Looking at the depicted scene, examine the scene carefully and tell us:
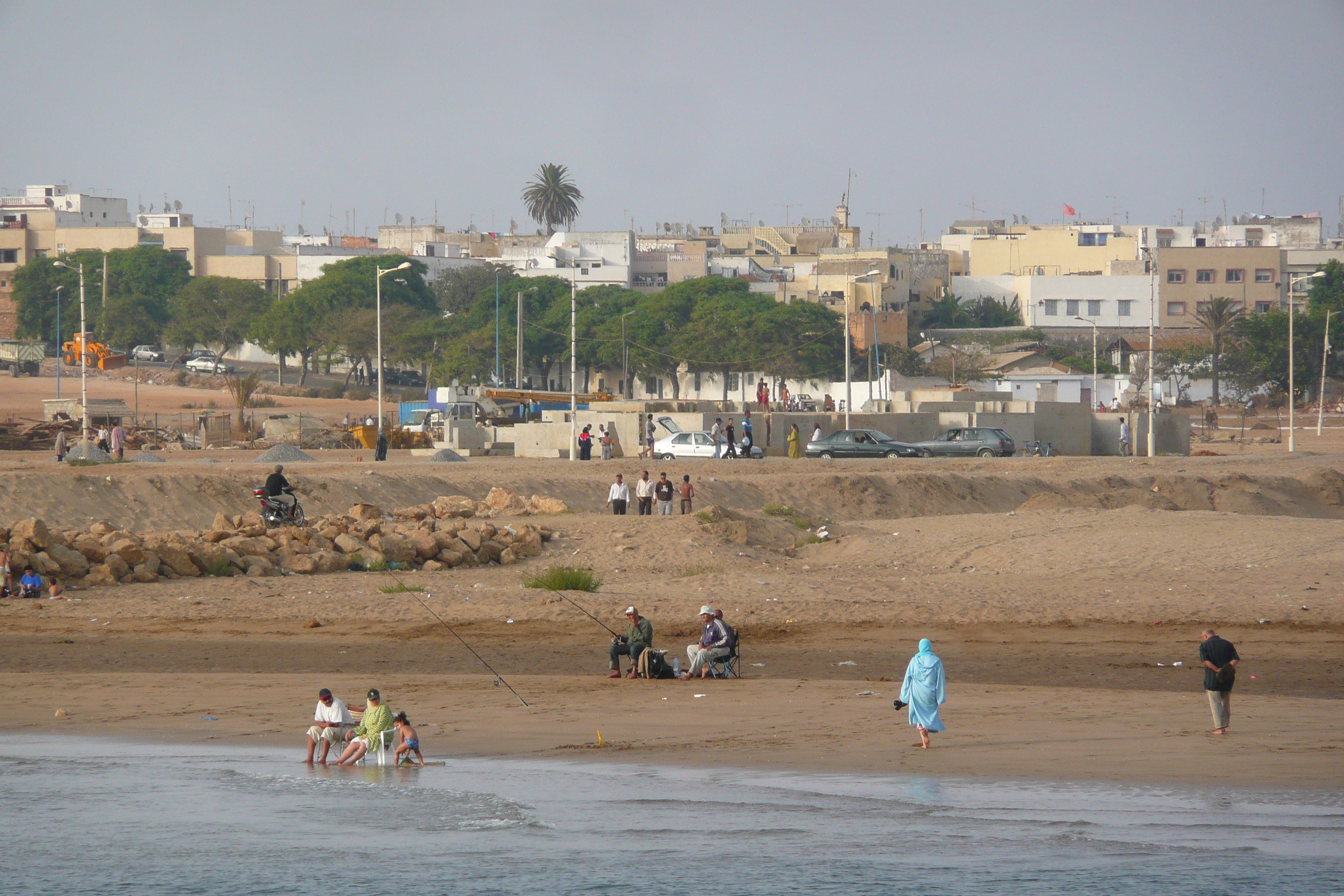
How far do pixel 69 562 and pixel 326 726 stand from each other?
11.7 meters

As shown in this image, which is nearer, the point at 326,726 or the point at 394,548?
the point at 326,726

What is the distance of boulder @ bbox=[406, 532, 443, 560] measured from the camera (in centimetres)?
2473

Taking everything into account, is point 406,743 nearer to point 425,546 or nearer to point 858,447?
point 425,546

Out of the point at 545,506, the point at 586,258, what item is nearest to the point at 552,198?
the point at 586,258

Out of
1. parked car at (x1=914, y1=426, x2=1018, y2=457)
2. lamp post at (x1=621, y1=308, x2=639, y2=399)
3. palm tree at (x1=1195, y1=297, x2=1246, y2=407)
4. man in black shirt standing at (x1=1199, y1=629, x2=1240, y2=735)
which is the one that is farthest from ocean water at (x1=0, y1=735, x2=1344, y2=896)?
palm tree at (x1=1195, y1=297, x2=1246, y2=407)

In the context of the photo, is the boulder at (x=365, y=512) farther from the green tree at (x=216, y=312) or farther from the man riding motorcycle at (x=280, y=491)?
the green tree at (x=216, y=312)

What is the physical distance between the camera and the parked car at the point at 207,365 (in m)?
91.3

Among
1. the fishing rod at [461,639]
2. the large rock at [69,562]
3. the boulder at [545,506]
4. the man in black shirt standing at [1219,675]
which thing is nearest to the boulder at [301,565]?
the fishing rod at [461,639]

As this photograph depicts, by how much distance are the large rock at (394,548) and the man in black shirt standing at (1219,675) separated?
49.4ft

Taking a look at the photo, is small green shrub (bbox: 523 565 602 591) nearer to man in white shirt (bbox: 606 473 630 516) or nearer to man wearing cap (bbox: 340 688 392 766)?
man in white shirt (bbox: 606 473 630 516)

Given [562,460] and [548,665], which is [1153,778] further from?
[562,460]

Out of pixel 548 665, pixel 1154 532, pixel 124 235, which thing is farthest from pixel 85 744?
pixel 124 235

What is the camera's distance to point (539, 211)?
141875mm

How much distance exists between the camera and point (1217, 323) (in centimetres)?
8506
